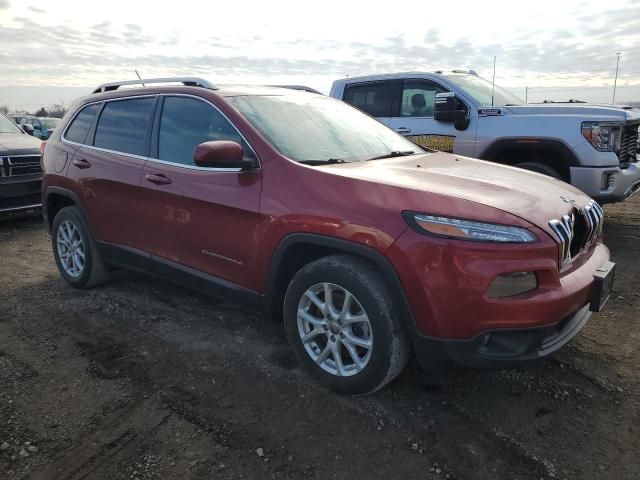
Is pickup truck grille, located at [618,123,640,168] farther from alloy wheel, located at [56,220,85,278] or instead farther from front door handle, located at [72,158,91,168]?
alloy wheel, located at [56,220,85,278]

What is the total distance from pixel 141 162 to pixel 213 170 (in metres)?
0.86

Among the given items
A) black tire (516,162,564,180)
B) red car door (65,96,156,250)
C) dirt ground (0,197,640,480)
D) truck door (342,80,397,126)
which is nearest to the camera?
dirt ground (0,197,640,480)

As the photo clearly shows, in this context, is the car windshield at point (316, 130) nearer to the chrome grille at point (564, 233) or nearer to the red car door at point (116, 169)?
the red car door at point (116, 169)

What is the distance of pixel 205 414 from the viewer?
2.88 m

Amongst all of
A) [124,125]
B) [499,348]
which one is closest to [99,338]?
[124,125]

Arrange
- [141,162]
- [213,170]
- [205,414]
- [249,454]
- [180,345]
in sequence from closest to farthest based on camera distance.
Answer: [249,454], [205,414], [213,170], [180,345], [141,162]

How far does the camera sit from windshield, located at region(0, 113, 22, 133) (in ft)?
28.8

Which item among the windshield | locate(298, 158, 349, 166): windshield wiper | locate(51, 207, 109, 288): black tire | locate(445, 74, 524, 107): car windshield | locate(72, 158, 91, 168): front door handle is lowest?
locate(51, 207, 109, 288): black tire

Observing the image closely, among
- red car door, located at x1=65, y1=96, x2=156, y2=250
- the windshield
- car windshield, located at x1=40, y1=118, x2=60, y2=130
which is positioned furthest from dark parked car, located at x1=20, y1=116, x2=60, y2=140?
red car door, located at x1=65, y1=96, x2=156, y2=250

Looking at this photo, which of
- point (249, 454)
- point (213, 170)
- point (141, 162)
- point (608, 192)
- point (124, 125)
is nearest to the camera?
point (249, 454)

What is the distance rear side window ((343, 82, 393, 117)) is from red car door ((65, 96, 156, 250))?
4.20 m

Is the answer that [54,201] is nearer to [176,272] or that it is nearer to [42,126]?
[176,272]

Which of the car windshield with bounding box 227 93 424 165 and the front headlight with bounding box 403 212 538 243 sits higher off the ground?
the car windshield with bounding box 227 93 424 165

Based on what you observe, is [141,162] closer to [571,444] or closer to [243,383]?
[243,383]
